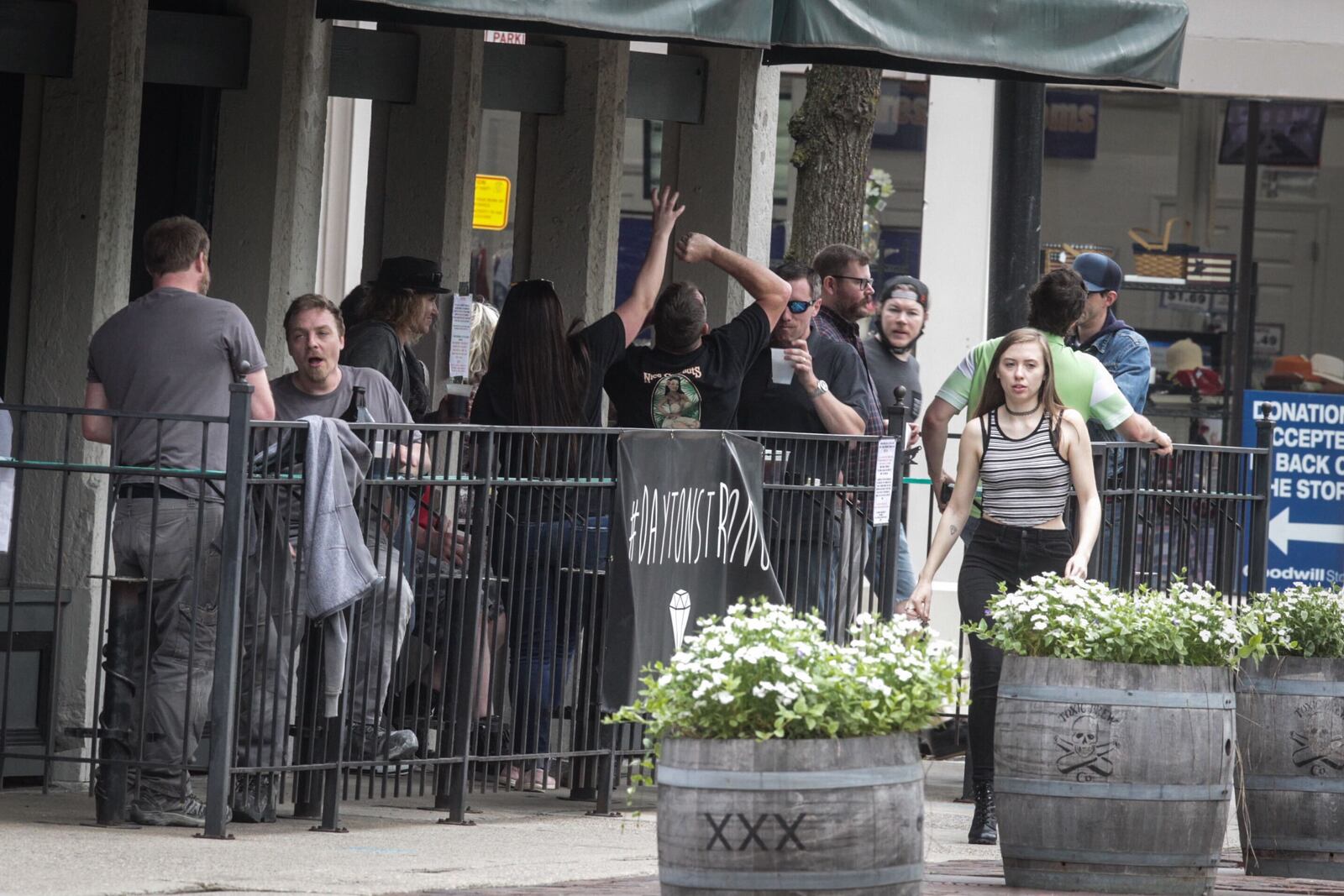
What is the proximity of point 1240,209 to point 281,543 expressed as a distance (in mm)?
10915

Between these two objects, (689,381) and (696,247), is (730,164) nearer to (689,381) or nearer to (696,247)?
(696,247)

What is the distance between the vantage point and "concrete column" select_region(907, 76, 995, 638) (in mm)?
16156

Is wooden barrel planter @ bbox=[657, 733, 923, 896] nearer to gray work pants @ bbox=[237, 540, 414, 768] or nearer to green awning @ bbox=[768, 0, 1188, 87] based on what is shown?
gray work pants @ bbox=[237, 540, 414, 768]

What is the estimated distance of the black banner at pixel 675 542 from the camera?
27.9 feet

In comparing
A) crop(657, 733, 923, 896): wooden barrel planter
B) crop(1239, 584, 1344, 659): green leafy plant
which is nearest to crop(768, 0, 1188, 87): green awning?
crop(1239, 584, 1344, 659): green leafy plant

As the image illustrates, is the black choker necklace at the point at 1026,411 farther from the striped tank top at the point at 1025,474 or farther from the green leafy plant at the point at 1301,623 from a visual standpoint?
the green leafy plant at the point at 1301,623

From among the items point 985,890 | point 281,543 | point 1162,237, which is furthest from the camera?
point 1162,237

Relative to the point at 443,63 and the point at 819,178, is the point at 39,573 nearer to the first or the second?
the point at 443,63

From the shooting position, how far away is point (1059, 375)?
926 cm

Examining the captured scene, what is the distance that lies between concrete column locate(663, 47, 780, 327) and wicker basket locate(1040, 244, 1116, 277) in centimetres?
517

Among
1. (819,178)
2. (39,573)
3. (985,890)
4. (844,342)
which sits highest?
(819,178)

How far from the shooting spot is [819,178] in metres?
11.7

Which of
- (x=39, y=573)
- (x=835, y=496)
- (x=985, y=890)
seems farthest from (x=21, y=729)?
(x=985, y=890)

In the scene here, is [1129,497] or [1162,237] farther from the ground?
[1162,237]
